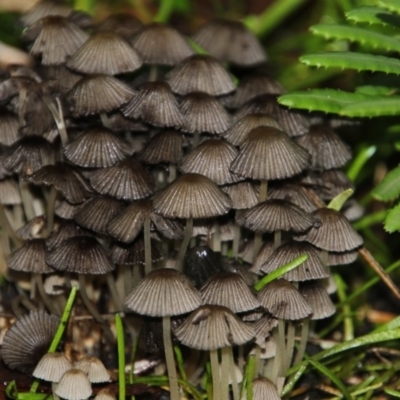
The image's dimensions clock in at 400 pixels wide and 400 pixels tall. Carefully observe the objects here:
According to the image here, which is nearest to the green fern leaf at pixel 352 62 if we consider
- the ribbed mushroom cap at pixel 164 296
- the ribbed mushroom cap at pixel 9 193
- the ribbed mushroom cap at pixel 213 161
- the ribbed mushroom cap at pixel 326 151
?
the ribbed mushroom cap at pixel 326 151

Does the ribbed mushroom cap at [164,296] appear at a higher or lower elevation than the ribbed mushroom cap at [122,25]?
lower

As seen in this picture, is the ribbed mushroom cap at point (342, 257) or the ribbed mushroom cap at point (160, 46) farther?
the ribbed mushroom cap at point (160, 46)

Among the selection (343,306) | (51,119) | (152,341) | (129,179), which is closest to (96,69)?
(51,119)

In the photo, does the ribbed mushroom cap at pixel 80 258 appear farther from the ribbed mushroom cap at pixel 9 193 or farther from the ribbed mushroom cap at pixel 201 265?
the ribbed mushroom cap at pixel 9 193

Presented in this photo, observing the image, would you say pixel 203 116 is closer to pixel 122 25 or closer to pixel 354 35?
pixel 354 35

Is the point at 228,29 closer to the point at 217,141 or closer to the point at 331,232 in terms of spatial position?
the point at 217,141

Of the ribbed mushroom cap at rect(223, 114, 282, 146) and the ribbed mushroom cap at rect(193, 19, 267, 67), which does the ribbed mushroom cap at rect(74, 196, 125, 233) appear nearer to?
the ribbed mushroom cap at rect(223, 114, 282, 146)
